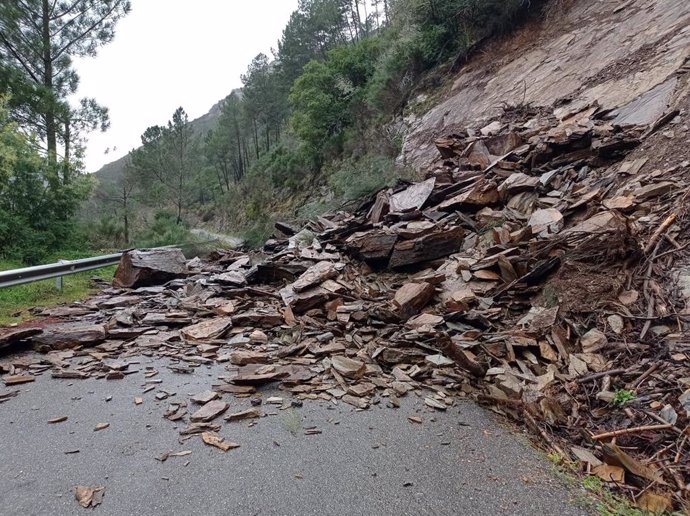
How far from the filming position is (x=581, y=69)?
9.83 meters

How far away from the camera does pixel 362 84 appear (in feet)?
70.4

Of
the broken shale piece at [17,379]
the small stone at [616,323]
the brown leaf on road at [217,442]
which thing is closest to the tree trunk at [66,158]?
the broken shale piece at [17,379]

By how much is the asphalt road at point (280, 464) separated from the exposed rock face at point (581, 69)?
7290 millimetres

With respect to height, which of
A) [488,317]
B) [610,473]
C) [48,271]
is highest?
[48,271]

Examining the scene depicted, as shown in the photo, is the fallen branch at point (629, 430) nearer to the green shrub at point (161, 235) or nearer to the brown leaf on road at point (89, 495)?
the brown leaf on road at point (89, 495)

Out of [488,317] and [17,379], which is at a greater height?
[17,379]

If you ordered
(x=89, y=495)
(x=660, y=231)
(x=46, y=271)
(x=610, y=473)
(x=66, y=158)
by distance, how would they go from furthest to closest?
1. (x=66, y=158)
2. (x=46, y=271)
3. (x=660, y=231)
4. (x=610, y=473)
5. (x=89, y=495)

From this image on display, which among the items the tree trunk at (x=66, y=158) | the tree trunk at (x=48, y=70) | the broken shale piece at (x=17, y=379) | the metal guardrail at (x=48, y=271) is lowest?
the broken shale piece at (x=17, y=379)

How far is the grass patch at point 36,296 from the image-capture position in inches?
206

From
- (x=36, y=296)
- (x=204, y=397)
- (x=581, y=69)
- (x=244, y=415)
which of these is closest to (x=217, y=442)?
(x=244, y=415)

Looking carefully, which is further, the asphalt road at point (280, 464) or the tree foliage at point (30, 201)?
the tree foliage at point (30, 201)

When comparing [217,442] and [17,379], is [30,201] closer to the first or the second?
[17,379]

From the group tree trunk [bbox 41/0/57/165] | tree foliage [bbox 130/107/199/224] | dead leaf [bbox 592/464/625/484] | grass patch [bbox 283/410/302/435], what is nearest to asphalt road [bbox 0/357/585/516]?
grass patch [bbox 283/410/302/435]

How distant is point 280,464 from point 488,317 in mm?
2917
